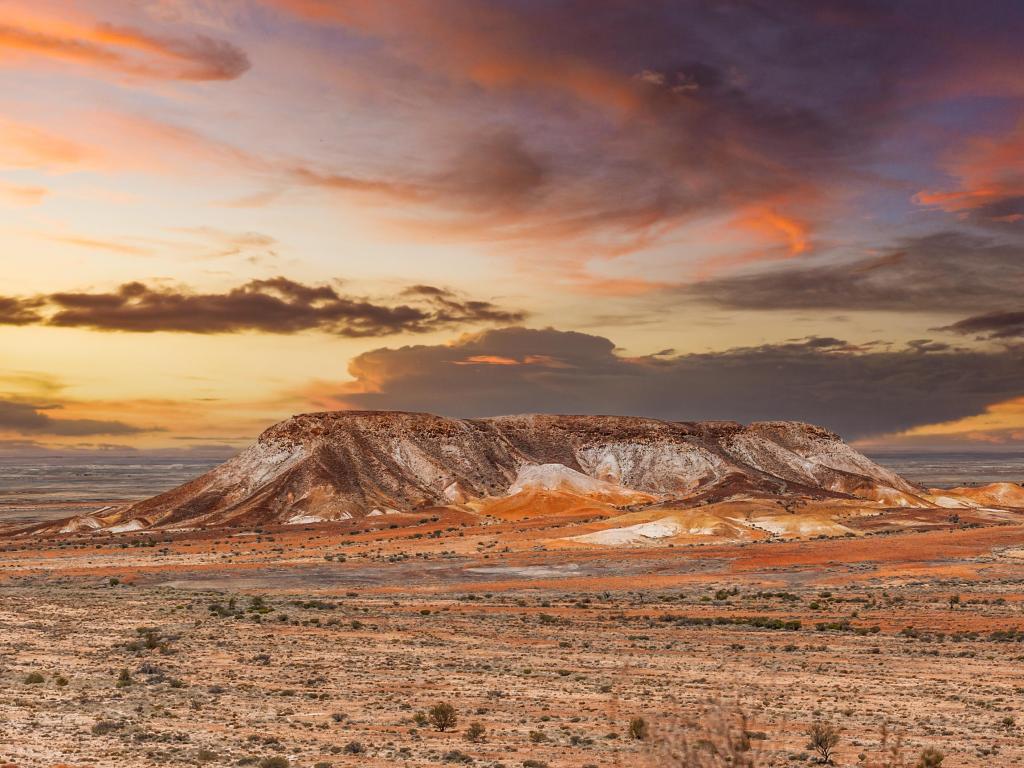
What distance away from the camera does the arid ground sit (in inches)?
716

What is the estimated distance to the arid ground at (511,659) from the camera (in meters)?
18.2

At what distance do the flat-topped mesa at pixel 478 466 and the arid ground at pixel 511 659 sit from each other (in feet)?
143

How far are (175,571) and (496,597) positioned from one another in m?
26.9

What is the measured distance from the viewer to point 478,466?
13112 centimetres

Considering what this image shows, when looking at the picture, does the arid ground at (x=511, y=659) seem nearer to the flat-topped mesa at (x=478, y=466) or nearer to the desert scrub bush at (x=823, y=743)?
the desert scrub bush at (x=823, y=743)

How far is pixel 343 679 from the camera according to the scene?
2583 centimetres

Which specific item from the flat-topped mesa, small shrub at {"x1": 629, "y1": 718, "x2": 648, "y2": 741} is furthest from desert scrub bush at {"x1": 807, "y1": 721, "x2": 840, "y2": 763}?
the flat-topped mesa

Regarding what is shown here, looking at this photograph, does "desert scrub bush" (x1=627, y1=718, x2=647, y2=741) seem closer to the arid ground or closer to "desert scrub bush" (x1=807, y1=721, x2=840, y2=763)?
the arid ground

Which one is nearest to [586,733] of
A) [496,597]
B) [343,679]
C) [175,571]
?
[343,679]

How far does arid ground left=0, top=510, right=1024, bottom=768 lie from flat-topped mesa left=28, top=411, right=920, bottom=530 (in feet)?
143

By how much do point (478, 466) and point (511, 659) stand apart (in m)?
101

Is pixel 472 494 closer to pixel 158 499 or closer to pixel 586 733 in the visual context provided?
pixel 158 499

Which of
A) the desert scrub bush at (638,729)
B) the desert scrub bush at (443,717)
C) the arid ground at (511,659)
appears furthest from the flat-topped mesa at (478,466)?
the desert scrub bush at (638,729)

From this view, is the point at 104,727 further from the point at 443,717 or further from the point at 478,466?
the point at 478,466
